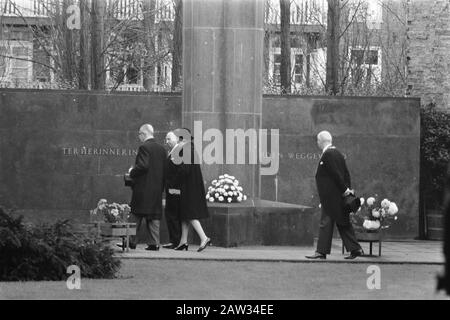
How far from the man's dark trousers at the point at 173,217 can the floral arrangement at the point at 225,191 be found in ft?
5.07

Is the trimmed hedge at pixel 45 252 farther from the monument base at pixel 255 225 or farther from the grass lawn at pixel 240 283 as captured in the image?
the monument base at pixel 255 225

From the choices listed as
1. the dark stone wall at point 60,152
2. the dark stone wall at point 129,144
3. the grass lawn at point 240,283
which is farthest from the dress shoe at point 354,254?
the dark stone wall at point 60,152

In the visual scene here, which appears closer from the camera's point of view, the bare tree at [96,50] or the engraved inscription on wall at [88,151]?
the engraved inscription on wall at [88,151]

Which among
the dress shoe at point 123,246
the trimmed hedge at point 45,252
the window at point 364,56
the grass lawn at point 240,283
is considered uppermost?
the window at point 364,56

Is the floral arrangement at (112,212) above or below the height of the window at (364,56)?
below

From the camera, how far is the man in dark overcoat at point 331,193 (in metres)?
19.7

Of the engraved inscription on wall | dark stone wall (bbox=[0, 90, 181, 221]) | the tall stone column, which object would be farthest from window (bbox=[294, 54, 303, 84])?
the tall stone column

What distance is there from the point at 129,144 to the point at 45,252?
40.7 feet

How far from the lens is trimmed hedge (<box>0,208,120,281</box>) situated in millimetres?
15078

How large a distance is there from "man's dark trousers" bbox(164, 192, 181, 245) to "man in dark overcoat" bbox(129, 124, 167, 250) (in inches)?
10.7

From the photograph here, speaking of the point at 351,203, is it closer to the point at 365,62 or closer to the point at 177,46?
the point at 177,46

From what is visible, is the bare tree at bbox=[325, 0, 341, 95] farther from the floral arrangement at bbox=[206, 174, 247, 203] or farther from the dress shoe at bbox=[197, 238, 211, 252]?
the dress shoe at bbox=[197, 238, 211, 252]

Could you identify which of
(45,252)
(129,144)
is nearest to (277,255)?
(45,252)
